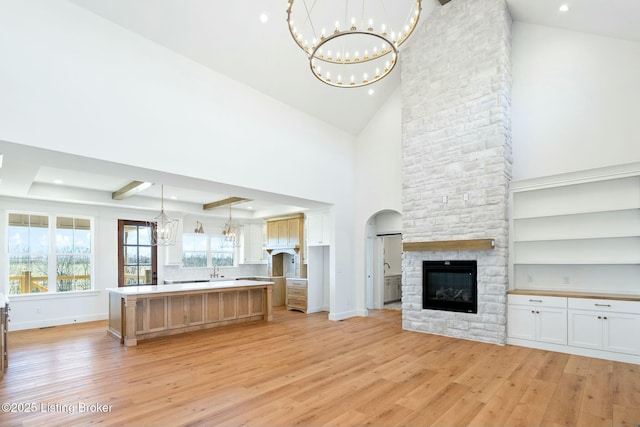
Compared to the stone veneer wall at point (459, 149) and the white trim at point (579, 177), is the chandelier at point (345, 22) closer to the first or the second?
the stone veneer wall at point (459, 149)

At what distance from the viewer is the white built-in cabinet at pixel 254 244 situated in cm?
1120

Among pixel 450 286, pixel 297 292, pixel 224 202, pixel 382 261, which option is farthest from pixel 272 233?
pixel 450 286

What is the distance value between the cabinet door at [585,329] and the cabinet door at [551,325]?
0.08m

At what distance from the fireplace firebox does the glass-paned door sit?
6900mm

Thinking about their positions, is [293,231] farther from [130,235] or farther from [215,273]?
[130,235]

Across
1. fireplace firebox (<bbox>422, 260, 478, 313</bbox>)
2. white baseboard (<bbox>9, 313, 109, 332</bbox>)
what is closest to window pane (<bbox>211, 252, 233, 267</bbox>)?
white baseboard (<bbox>9, 313, 109, 332</bbox>)

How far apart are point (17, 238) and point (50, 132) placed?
4.86 meters

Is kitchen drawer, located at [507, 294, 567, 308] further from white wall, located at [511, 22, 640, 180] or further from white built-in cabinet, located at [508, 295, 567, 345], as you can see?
white wall, located at [511, 22, 640, 180]

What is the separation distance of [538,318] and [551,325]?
181 millimetres

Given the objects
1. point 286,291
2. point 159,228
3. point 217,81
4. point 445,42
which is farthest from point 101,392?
point 445,42

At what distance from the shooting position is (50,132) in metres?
3.90

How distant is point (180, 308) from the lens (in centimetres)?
645

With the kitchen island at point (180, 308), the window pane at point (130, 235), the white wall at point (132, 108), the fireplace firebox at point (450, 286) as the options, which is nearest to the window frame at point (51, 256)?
the window pane at point (130, 235)

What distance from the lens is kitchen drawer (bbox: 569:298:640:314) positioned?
4.59 m
